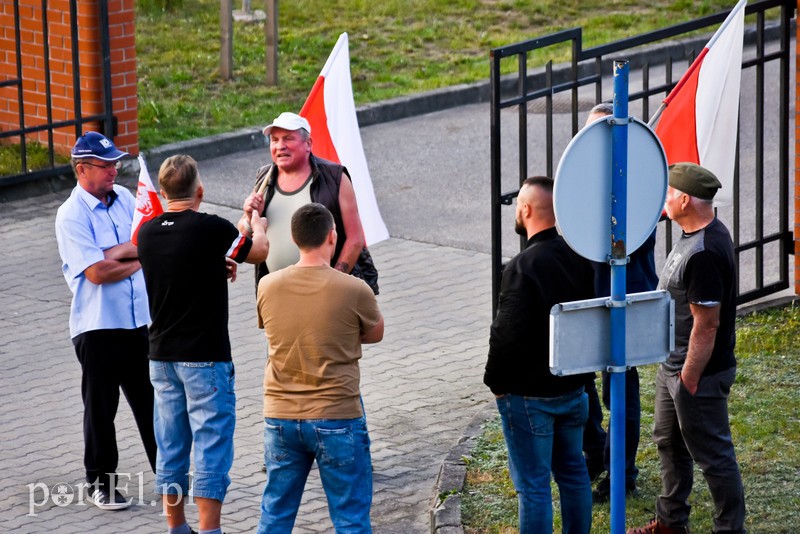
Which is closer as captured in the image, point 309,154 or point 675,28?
point 309,154

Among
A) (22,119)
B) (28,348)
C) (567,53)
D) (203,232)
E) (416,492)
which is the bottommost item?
(416,492)

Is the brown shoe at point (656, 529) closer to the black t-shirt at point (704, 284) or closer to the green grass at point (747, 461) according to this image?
the green grass at point (747, 461)

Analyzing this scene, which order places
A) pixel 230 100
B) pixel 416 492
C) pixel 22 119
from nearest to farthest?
pixel 416 492, pixel 22 119, pixel 230 100

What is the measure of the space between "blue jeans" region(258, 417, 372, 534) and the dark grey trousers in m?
1.42

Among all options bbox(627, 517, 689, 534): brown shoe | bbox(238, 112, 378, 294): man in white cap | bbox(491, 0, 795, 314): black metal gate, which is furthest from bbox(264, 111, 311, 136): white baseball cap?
bbox(627, 517, 689, 534): brown shoe

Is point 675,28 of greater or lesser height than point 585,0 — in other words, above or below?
below

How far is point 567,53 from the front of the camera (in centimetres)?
1688

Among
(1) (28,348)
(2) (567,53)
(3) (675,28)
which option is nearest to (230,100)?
(2) (567,53)

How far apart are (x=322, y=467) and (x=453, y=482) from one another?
145 centimetres

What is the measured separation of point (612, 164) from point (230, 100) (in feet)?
33.2

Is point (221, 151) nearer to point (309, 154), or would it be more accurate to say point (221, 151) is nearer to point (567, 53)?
point (567, 53)

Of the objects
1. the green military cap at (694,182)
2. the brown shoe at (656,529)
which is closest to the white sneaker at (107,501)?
the brown shoe at (656,529)

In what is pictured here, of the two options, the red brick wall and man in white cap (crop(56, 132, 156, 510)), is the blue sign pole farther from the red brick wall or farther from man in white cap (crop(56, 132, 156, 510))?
the red brick wall

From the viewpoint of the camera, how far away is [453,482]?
6.91 metres
